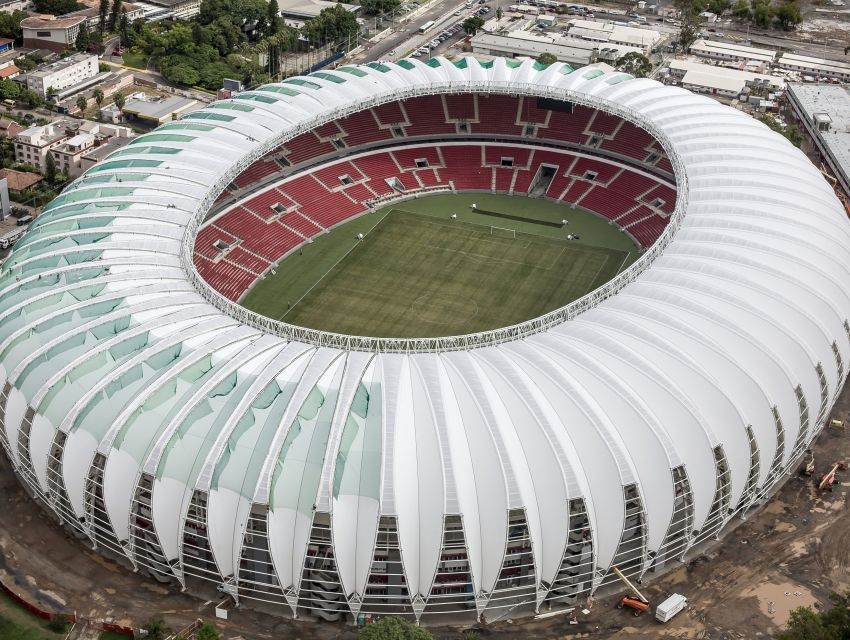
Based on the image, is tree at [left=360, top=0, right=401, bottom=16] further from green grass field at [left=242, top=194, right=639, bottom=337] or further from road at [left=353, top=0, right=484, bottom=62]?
green grass field at [left=242, top=194, right=639, bottom=337]

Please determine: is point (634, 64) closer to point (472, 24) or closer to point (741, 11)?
point (472, 24)

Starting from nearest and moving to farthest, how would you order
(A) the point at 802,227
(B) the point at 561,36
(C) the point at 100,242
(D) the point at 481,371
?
(D) the point at 481,371 < (C) the point at 100,242 < (A) the point at 802,227 < (B) the point at 561,36

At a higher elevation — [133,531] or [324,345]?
[324,345]

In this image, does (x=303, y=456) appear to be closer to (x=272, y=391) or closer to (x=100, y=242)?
(x=272, y=391)

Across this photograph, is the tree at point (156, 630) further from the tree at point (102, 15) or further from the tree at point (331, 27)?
the tree at point (102, 15)

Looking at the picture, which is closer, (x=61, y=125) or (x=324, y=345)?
(x=324, y=345)

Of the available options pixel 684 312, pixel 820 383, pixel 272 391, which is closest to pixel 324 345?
pixel 272 391

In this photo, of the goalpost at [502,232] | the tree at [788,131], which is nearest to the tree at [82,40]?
the goalpost at [502,232]

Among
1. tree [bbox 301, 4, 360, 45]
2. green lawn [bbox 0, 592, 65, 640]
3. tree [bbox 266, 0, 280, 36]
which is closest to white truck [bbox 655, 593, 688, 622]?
green lawn [bbox 0, 592, 65, 640]
